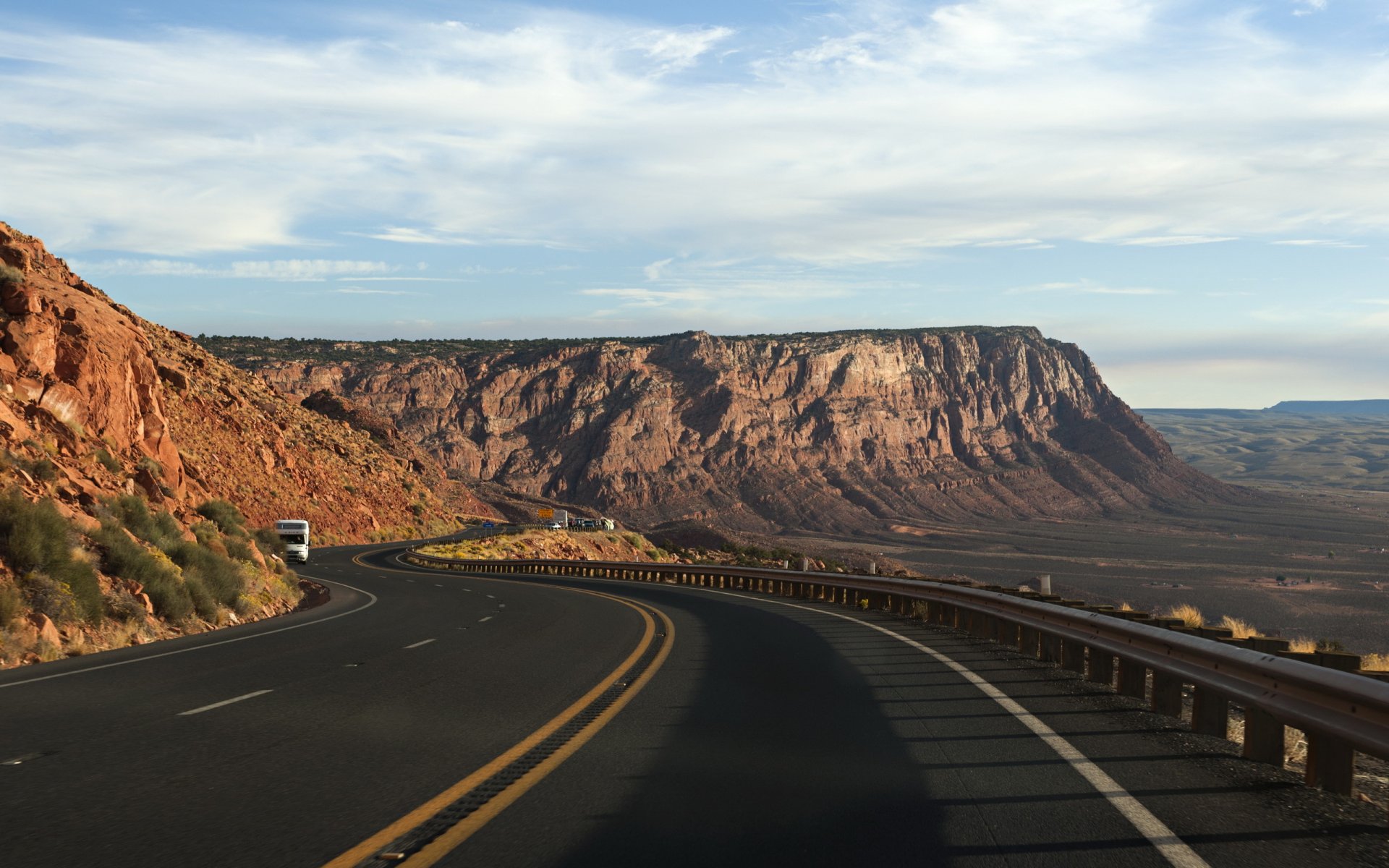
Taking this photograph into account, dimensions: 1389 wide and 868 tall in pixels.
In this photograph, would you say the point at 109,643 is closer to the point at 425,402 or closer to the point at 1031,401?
the point at 425,402

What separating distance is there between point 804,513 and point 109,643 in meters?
134

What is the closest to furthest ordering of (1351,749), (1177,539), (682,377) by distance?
1. (1351,749)
2. (1177,539)
3. (682,377)

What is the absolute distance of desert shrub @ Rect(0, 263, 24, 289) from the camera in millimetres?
26688

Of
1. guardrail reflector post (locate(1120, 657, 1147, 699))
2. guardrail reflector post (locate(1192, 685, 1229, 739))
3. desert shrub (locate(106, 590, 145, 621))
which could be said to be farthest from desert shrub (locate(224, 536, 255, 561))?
guardrail reflector post (locate(1192, 685, 1229, 739))

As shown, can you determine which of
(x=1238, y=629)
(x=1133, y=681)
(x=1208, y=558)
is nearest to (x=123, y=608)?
(x=1133, y=681)

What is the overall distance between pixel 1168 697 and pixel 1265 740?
191cm

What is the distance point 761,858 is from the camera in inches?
214

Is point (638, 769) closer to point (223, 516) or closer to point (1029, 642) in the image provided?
point (1029, 642)

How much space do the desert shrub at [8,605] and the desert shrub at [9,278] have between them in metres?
14.2

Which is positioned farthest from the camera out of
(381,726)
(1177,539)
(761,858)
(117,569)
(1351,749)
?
(1177,539)

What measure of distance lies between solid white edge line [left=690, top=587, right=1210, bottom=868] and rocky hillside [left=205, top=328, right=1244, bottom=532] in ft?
431

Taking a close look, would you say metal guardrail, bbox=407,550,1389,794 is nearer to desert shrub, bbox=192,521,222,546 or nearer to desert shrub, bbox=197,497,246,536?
desert shrub, bbox=192,521,222,546

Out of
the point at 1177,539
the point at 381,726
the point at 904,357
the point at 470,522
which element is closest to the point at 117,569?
the point at 381,726

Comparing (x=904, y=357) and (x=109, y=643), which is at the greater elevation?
(x=904, y=357)
